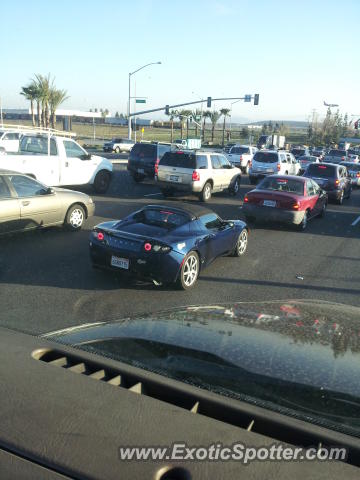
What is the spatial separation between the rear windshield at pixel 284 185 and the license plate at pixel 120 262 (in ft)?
24.1

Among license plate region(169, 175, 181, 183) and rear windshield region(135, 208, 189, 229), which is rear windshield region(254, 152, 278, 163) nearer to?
license plate region(169, 175, 181, 183)

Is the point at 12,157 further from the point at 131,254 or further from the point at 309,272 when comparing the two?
the point at 309,272

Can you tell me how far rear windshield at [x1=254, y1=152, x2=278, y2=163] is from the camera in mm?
24531

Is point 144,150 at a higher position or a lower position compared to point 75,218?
higher

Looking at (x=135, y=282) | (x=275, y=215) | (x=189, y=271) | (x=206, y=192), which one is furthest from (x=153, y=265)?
(x=206, y=192)

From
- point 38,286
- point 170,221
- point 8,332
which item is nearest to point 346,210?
point 170,221

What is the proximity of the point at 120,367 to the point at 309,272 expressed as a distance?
7.46 metres

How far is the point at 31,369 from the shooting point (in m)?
2.04

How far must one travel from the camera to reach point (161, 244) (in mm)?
7078

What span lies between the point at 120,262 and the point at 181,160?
10.6 m

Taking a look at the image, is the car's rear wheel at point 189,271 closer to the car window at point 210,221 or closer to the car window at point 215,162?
the car window at point 210,221

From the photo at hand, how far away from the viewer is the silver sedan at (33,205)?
366 inches

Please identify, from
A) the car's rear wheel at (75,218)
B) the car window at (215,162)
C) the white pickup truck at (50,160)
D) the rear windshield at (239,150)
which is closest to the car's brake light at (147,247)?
the car's rear wheel at (75,218)

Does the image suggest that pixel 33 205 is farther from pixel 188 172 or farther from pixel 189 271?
pixel 188 172
